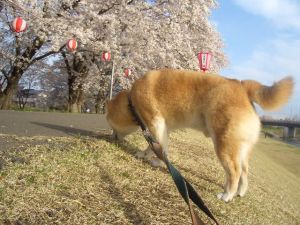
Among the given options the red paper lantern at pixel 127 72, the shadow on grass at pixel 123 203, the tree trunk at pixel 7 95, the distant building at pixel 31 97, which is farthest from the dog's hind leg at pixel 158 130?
the distant building at pixel 31 97

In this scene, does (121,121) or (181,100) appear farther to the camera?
(121,121)

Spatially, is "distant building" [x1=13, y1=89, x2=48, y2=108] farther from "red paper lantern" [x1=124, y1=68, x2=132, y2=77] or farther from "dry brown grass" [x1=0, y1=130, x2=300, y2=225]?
"dry brown grass" [x1=0, y1=130, x2=300, y2=225]

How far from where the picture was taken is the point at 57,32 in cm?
1786

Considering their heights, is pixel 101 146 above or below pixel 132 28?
below

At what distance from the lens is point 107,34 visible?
20.1 m

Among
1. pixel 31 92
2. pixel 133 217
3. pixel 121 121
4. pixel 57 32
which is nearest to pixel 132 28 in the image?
pixel 57 32

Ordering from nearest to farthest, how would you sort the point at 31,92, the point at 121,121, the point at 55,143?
the point at 55,143
the point at 121,121
the point at 31,92

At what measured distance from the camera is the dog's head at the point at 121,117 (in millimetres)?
5930

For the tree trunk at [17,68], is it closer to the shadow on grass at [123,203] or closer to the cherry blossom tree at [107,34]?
the cherry blossom tree at [107,34]

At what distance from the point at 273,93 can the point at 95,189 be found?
2291 millimetres

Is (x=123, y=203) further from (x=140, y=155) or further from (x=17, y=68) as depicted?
(x=17, y=68)

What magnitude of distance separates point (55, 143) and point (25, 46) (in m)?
15.9

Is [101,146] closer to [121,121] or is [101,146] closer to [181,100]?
[121,121]

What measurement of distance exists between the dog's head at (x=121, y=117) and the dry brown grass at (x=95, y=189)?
0.25 meters
